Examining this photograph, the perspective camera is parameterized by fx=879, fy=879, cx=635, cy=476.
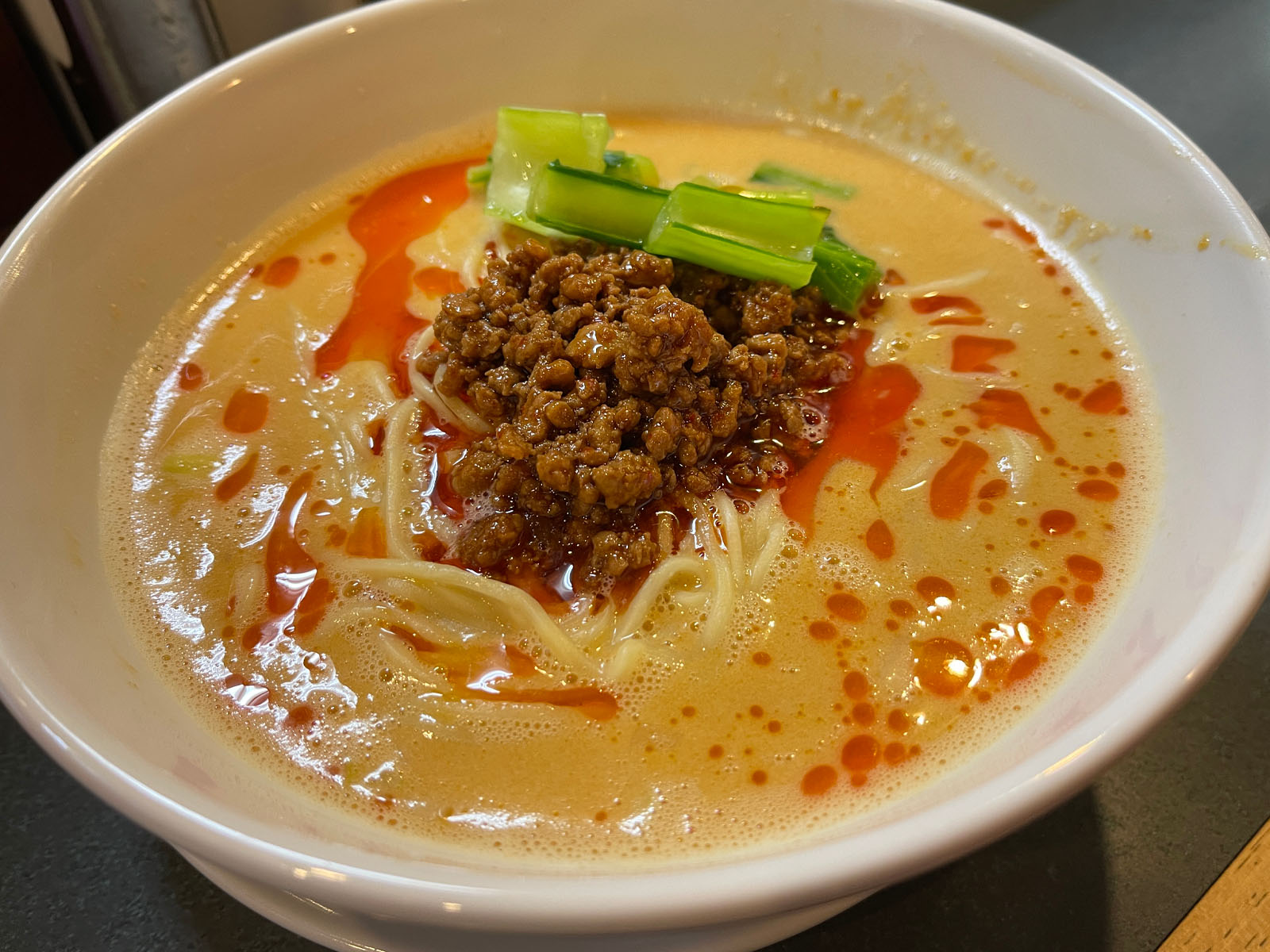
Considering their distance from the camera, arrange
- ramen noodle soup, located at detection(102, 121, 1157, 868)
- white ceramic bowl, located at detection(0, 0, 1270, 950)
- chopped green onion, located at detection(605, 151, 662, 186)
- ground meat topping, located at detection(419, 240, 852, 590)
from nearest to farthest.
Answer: white ceramic bowl, located at detection(0, 0, 1270, 950) → ramen noodle soup, located at detection(102, 121, 1157, 868) → ground meat topping, located at detection(419, 240, 852, 590) → chopped green onion, located at detection(605, 151, 662, 186)

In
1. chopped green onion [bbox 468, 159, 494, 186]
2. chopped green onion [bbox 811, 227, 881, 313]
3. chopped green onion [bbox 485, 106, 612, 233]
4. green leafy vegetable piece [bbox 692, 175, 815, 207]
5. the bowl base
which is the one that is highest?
chopped green onion [bbox 485, 106, 612, 233]

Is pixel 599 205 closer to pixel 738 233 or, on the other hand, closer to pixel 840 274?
pixel 738 233

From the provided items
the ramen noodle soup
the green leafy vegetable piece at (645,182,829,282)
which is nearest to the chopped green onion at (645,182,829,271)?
the green leafy vegetable piece at (645,182,829,282)

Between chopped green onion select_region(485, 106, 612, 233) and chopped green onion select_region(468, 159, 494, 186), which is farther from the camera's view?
chopped green onion select_region(468, 159, 494, 186)

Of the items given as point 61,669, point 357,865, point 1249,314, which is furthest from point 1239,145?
point 61,669

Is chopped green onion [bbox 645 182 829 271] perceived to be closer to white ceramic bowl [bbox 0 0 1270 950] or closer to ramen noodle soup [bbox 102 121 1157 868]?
ramen noodle soup [bbox 102 121 1157 868]

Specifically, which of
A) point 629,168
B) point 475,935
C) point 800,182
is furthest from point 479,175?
point 475,935

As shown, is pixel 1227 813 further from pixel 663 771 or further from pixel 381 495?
pixel 381 495
